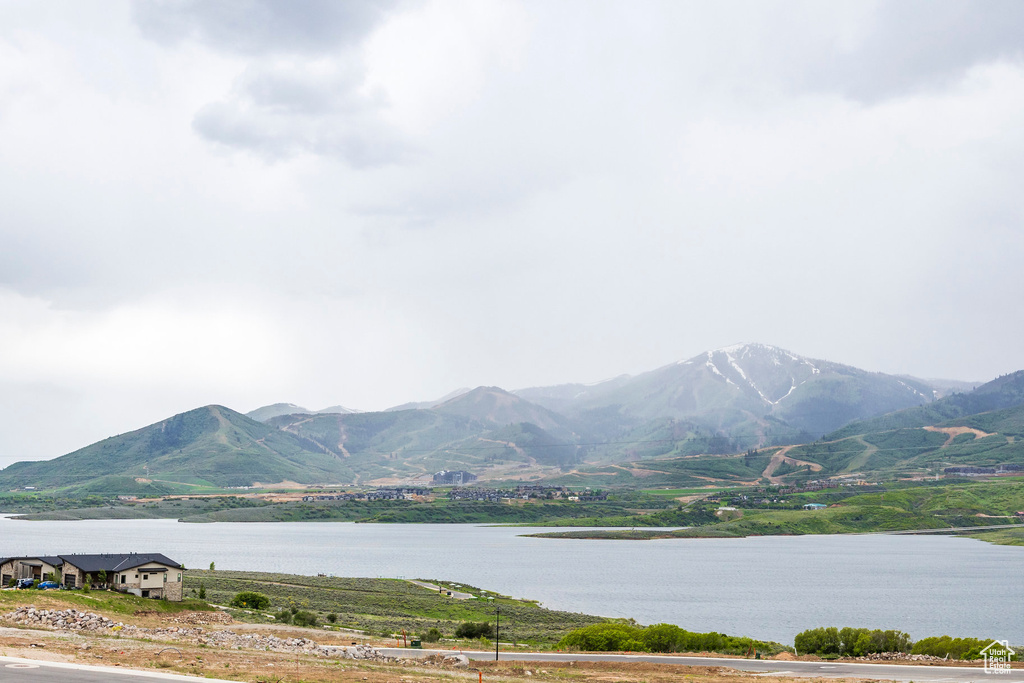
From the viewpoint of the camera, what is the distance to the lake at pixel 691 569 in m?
81.1

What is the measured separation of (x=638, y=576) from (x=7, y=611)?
87.7 metres

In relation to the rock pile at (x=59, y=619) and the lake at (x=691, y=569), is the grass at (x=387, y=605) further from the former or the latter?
the rock pile at (x=59, y=619)

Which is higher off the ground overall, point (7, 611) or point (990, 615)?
point (7, 611)

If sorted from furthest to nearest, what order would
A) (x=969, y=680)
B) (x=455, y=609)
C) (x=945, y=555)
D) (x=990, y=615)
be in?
(x=945, y=555) < (x=990, y=615) < (x=455, y=609) < (x=969, y=680)

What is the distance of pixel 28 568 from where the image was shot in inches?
2368

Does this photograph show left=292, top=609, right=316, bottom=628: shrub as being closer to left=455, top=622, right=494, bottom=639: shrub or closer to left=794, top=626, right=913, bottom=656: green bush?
left=455, top=622, right=494, bottom=639: shrub

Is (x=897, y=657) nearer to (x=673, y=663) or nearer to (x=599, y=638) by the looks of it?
(x=673, y=663)

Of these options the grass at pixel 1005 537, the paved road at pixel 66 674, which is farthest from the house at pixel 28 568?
the grass at pixel 1005 537

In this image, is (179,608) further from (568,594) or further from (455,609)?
(568,594)

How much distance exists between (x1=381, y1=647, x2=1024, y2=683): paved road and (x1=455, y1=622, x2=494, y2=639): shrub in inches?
335

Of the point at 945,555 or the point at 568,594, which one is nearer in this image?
the point at 568,594

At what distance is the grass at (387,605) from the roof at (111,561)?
7.27 metres

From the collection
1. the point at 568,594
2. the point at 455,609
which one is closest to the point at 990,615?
the point at 568,594

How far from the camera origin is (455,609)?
7688cm
